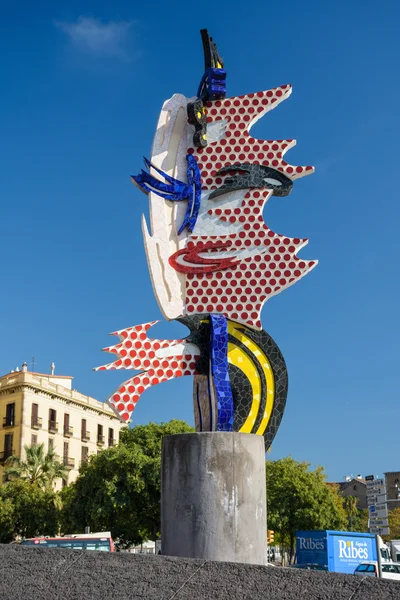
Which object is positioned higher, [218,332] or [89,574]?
[218,332]

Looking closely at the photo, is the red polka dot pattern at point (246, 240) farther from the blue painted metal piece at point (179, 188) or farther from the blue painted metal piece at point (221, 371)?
the blue painted metal piece at point (221, 371)

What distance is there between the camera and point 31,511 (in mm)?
38500

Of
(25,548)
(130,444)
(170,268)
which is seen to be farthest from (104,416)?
(25,548)

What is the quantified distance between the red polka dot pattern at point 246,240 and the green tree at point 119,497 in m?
22.5

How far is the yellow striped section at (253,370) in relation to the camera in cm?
1479

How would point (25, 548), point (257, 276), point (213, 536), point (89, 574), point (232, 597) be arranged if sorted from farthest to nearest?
1. point (257, 276)
2. point (213, 536)
3. point (25, 548)
4. point (89, 574)
5. point (232, 597)

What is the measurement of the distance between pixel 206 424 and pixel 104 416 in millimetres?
45924

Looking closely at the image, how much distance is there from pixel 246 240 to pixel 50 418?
40.1m

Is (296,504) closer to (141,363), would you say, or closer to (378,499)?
(378,499)

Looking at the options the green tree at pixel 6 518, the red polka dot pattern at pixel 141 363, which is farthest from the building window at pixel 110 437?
the red polka dot pattern at pixel 141 363

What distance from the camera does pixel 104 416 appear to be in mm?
59219

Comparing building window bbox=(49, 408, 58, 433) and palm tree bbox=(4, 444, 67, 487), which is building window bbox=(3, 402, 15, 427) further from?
palm tree bbox=(4, 444, 67, 487)

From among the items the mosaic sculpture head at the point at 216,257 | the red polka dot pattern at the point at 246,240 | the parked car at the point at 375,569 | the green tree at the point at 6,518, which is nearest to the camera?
the mosaic sculpture head at the point at 216,257

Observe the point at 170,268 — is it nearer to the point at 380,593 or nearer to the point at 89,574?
the point at 89,574
